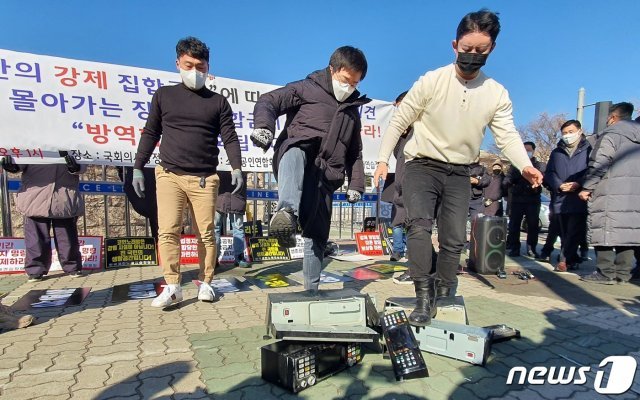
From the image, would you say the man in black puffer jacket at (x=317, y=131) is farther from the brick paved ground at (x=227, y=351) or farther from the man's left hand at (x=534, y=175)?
the man's left hand at (x=534, y=175)

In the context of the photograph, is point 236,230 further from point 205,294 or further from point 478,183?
point 478,183

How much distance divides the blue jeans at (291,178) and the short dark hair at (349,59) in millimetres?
765

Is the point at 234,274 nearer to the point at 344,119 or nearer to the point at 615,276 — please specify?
the point at 344,119

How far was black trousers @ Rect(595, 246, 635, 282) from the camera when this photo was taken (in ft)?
15.5

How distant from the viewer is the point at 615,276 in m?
4.73

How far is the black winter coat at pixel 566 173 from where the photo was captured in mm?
5382

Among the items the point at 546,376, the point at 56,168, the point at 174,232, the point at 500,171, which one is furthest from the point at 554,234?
the point at 56,168

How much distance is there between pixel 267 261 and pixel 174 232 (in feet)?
8.96

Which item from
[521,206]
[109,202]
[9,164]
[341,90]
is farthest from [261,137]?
[521,206]

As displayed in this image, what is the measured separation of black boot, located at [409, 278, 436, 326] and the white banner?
409 cm

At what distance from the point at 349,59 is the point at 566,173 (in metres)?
4.45

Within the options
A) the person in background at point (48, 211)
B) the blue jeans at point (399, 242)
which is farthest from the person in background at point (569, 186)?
the person in background at point (48, 211)

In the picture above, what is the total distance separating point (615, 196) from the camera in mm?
4598

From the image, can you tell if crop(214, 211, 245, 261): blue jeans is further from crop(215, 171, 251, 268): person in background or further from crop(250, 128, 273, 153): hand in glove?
crop(250, 128, 273, 153): hand in glove
